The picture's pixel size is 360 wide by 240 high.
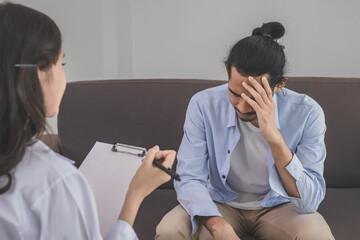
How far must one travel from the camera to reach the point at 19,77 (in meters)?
0.74

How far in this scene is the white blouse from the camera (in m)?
0.74

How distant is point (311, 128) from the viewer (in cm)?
144

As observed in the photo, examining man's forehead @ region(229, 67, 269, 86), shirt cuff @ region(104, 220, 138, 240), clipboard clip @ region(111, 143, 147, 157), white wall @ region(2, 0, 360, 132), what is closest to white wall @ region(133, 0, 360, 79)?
white wall @ region(2, 0, 360, 132)

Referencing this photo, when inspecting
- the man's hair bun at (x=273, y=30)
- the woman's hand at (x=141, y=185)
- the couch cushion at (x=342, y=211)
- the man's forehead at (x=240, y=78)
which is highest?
the man's hair bun at (x=273, y=30)

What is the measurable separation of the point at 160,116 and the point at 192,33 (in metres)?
0.62

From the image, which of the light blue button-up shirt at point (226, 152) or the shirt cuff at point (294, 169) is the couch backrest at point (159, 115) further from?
the shirt cuff at point (294, 169)

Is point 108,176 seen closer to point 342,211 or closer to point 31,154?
point 31,154

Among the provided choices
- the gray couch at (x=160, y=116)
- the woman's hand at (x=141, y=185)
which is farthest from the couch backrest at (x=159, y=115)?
the woman's hand at (x=141, y=185)

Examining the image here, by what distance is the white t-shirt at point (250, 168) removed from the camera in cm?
147

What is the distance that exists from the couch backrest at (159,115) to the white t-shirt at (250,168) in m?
0.38

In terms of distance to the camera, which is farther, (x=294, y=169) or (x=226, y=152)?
(x=226, y=152)

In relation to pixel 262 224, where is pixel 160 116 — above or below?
above

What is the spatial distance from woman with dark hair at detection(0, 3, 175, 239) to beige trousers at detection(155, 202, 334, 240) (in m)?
0.57

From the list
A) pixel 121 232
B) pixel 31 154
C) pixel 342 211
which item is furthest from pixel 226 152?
pixel 31 154
